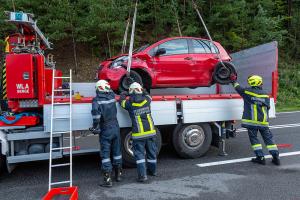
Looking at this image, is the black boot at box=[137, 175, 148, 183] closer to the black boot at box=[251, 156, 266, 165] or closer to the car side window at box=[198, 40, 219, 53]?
the black boot at box=[251, 156, 266, 165]

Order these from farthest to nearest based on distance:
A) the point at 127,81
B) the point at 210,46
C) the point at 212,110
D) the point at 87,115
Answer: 1. the point at 210,46
2. the point at 127,81
3. the point at 212,110
4. the point at 87,115

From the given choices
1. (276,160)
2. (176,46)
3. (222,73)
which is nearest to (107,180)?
(276,160)

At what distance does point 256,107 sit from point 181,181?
228 centimetres

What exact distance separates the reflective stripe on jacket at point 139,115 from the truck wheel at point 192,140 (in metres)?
0.98

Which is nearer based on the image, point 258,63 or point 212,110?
point 212,110

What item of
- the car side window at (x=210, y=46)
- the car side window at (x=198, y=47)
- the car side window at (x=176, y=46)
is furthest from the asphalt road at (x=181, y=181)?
the car side window at (x=210, y=46)

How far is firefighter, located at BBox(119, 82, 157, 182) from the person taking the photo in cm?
543

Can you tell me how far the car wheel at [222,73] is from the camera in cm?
786

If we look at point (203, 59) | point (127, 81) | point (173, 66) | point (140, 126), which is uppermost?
point (203, 59)

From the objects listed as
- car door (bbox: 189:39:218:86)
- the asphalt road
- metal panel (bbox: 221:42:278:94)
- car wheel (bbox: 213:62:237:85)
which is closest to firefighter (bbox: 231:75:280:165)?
the asphalt road

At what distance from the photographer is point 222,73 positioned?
7922 millimetres

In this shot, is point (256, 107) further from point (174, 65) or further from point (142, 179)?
point (142, 179)

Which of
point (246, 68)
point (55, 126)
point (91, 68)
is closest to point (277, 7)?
point (91, 68)

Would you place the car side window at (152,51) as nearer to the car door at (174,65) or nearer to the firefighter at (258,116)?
the car door at (174,65)
